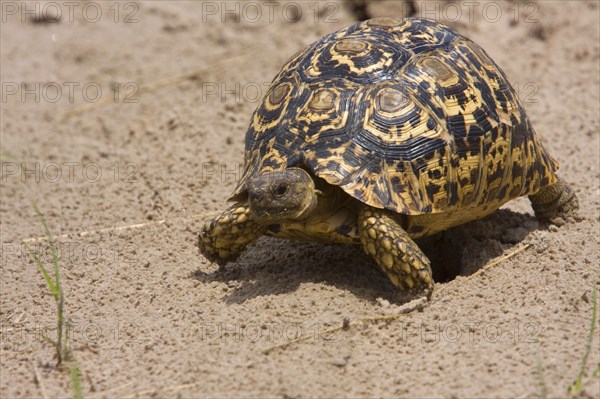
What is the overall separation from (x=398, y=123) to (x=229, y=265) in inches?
57.1

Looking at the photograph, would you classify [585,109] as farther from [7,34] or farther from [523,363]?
[7,34]

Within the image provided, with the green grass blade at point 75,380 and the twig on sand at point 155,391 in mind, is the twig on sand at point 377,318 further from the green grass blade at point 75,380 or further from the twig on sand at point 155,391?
the green grass blade at point 75,380

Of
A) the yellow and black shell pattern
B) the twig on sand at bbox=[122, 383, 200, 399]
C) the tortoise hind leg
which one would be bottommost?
the twig on sand at bbox=[122, 383, 200, 399]

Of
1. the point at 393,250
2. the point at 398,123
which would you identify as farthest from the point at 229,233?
the point at 398,123

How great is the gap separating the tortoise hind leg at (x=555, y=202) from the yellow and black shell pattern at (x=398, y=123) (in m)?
0.37

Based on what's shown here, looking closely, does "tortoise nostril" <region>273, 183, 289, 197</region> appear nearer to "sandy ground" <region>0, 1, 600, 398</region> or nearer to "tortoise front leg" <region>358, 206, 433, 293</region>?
"tortoise front leg" <region>358, 206, 433, 293</region>

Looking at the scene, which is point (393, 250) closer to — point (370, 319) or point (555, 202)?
point (370, 319)

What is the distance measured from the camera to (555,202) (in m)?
5.60

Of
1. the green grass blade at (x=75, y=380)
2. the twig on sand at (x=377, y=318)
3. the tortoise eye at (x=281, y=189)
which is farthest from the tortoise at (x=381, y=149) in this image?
the green grass blade at (x=75, y=380)

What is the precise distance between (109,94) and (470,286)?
195 inches

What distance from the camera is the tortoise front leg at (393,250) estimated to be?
4547 millimetres

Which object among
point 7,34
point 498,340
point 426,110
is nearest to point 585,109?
point 426,110

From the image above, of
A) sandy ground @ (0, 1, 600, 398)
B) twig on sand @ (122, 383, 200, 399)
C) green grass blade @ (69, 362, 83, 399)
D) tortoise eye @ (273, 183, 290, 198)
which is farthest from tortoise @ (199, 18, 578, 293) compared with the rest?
green grass blade @ (69, 362, 83, 399)

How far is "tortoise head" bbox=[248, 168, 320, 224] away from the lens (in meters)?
4.46
